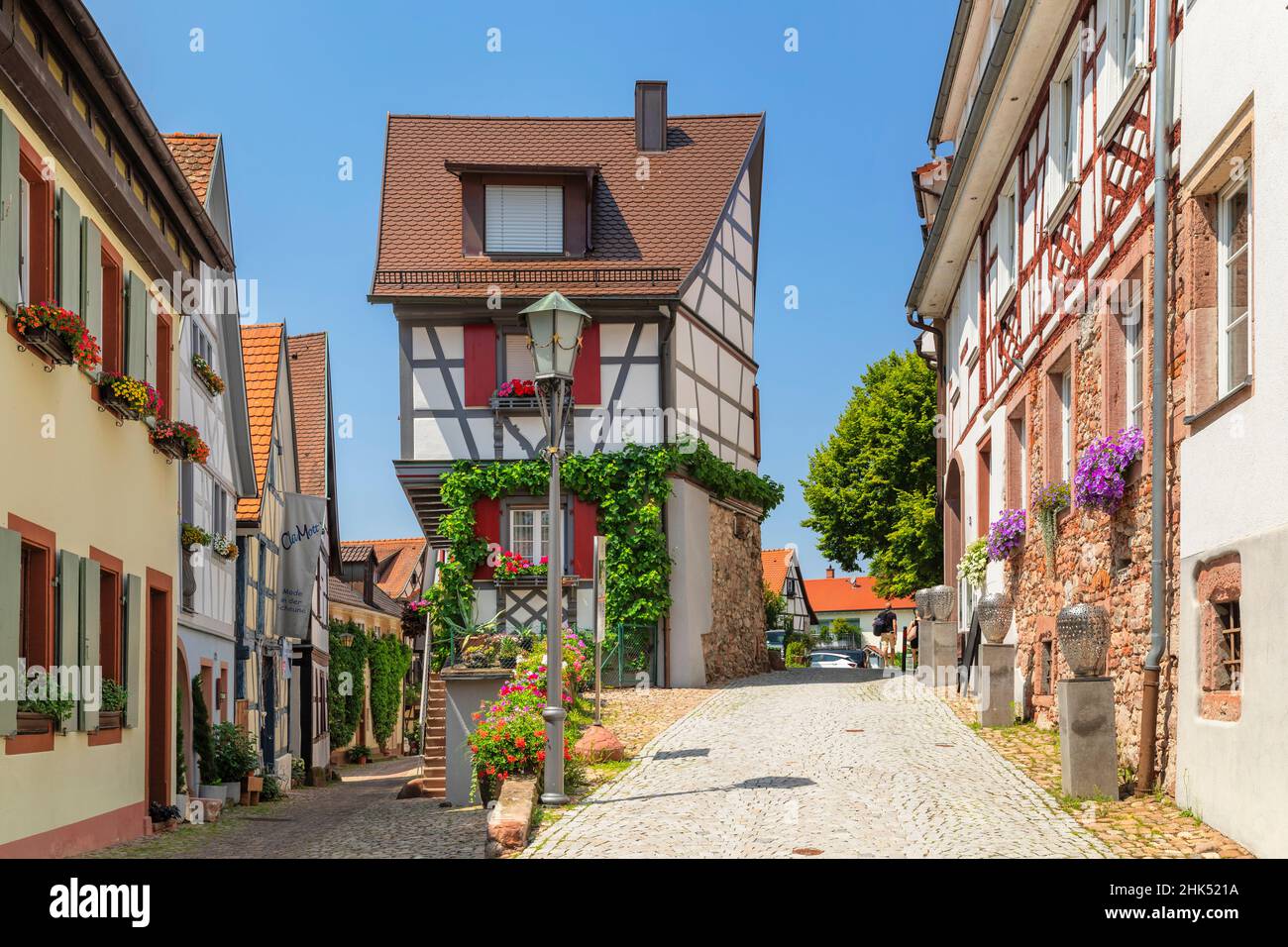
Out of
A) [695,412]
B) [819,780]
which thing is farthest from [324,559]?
[819,780]

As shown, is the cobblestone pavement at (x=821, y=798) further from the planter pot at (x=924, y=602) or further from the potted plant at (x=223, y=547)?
the potted plant at (x=223, y=547)

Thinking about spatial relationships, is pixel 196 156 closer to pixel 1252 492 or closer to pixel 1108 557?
pixel 1108 557

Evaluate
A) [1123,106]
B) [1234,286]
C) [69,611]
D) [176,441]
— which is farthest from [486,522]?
[1234,286]

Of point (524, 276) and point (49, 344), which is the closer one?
point (49, 344)

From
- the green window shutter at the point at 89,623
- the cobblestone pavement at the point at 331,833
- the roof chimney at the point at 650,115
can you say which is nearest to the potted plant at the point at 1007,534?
the cobblestone pavement at the point at 331,833

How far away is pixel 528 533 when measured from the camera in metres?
25.3

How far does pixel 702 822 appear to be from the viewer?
10.5 metres

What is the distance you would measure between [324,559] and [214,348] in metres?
12.9

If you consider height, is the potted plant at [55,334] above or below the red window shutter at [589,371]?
below

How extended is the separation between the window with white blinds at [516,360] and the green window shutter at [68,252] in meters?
13.8

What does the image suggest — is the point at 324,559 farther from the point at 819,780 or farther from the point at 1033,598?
the point at 819,780

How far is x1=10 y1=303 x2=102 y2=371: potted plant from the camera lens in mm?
10164

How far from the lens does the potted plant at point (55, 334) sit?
10164 millimetres

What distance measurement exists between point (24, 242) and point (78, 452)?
1.72 meters
